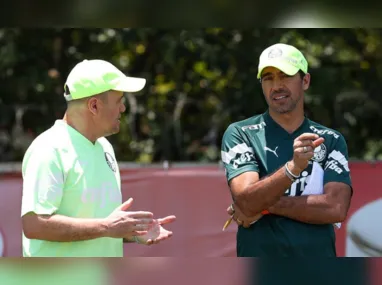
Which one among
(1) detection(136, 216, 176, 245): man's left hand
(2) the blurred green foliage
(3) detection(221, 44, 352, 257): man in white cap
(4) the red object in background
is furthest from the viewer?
(2) the blurred green foliage

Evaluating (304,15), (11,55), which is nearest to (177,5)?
(304,15)

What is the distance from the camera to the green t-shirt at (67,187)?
2367 millimetres

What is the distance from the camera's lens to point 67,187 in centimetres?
242

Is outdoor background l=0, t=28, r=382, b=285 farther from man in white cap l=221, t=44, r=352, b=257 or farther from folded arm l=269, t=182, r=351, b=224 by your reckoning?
folded arm l=269, t=182, r=351, b=224

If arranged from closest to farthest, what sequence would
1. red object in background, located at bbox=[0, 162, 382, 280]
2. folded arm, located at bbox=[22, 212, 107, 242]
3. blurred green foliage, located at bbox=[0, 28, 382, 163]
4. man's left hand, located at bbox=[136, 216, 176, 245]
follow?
folded arm, located at bbox=[22, 212, 107, 242] < man's left hand, located at bbox=[136, 216, 176, 245] < red object in background, located at bbox=[0, 162, 382, 280] < blurred green foliage, located at bbox=[0, 28, 382, 163]

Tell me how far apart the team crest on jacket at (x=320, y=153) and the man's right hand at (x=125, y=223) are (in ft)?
2.17

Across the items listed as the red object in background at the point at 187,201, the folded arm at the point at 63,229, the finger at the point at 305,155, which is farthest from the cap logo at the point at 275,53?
the red object in background at the point at 187,201

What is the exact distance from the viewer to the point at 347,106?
26.5ft

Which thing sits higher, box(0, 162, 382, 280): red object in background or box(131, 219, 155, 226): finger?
box(131, 219, 155, 226): finger

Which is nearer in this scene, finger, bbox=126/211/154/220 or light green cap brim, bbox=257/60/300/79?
finger, bbox=126/211/154/220

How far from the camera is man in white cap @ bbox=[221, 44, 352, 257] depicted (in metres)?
2.53

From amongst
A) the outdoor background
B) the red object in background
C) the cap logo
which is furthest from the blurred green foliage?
the cap logo

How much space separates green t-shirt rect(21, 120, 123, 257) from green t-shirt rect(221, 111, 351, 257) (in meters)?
0.44

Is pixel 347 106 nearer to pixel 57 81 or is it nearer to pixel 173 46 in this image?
pixel 173 46
